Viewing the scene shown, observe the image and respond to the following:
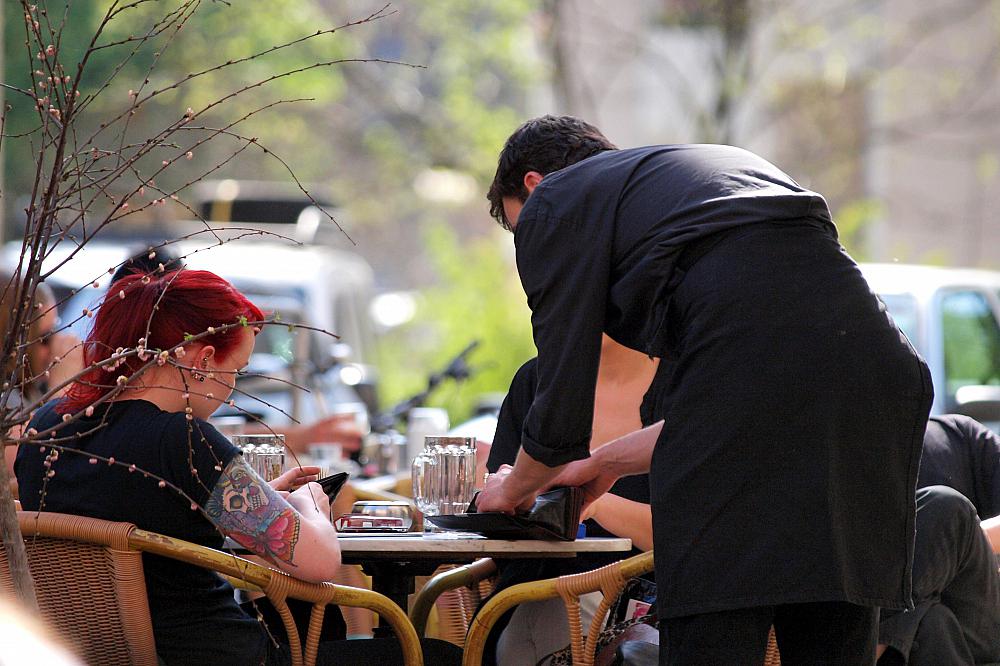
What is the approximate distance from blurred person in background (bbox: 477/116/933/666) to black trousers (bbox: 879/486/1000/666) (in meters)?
0.78

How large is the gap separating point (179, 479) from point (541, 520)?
746mm

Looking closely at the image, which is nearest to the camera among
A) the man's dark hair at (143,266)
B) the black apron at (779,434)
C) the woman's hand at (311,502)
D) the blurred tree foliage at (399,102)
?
the black apron at (779,434)

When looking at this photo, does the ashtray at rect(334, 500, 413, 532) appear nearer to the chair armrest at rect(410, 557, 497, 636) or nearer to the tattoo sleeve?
the chair armrest at rect(410, 557, 497, 636)

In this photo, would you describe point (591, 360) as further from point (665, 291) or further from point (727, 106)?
point (727, 106)

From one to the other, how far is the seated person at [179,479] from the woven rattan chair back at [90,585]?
0.09 m

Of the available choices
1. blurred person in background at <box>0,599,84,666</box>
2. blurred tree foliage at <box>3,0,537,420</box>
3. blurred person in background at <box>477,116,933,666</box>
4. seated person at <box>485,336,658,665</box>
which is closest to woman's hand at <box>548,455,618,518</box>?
seated person at <box>485,336,658,665</box>

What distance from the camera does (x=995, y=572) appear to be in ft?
11.2

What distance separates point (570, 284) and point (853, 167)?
1934 cm

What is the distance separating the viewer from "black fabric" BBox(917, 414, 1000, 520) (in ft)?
12.8

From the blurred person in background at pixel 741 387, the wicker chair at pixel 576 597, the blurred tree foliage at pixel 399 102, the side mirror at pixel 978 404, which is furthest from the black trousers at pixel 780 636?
the blurred tree foliage at pixel 399 102

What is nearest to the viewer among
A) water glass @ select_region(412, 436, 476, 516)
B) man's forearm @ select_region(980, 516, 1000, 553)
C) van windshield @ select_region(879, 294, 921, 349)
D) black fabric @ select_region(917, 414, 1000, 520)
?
water glass @ select_region(412, 436, 476, 516)

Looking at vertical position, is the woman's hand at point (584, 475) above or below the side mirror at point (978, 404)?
above

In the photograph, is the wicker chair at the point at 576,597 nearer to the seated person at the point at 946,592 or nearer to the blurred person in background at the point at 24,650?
the seated person at the point at 946,592

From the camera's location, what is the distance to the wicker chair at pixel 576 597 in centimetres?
295
